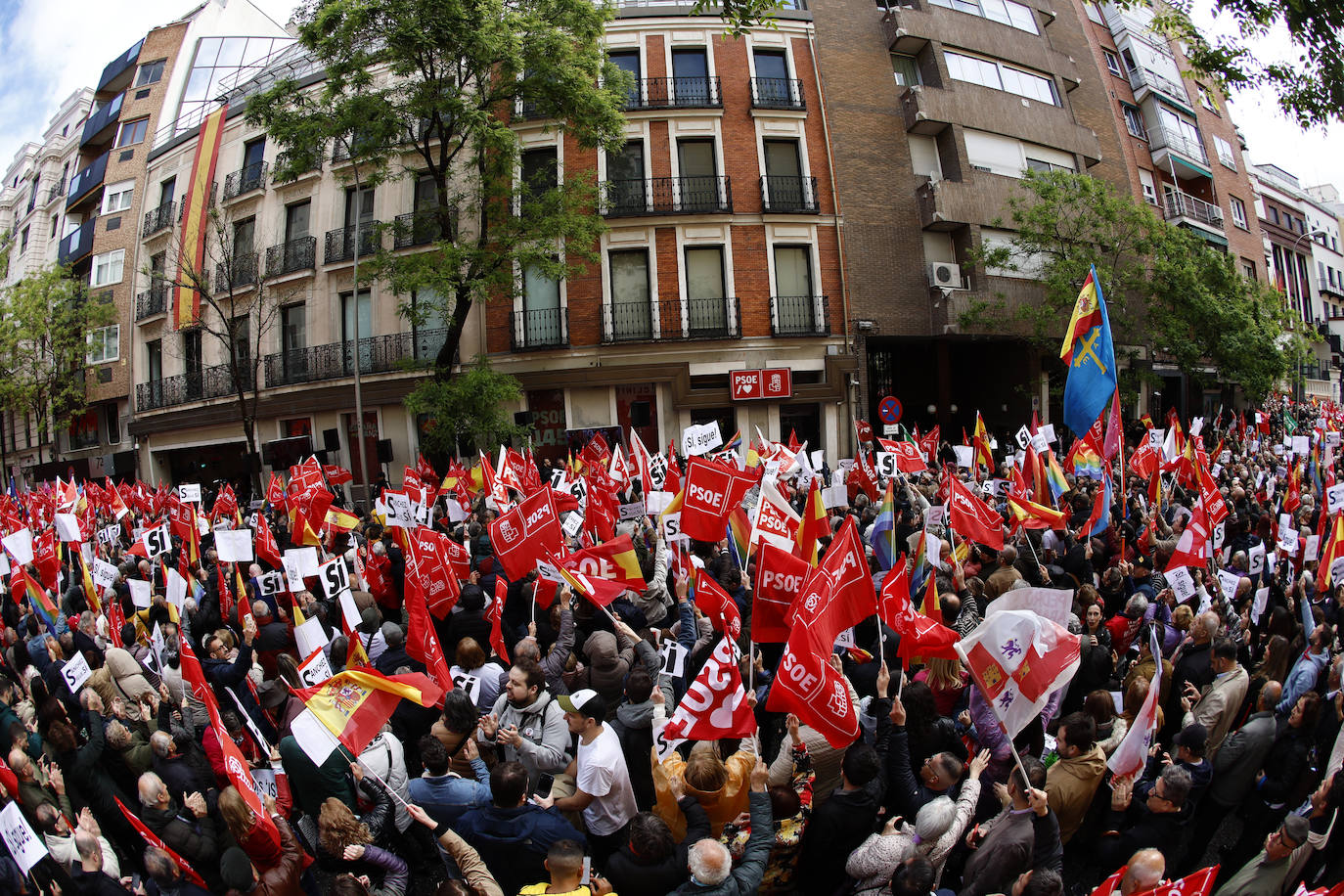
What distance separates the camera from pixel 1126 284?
908 inches

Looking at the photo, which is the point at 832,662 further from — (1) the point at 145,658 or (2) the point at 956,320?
(2) the point at 956,320

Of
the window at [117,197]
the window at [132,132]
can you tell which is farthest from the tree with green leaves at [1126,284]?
the window at [132,132]

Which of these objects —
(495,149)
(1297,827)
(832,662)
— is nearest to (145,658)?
(832,662)

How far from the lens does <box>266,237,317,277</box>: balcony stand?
26547 mm

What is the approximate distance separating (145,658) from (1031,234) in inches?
888

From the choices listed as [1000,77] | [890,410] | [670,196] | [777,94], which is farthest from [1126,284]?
[670,196]

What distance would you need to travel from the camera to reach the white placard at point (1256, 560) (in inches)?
318

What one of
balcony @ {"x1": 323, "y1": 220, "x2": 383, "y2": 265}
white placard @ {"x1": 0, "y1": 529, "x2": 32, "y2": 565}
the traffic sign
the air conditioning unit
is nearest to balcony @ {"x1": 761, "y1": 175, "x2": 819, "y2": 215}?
the air conditioning unit

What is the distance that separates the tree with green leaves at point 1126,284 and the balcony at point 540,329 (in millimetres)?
11554

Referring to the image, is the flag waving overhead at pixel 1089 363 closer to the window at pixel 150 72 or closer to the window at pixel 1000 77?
the window at pixel 1000 77

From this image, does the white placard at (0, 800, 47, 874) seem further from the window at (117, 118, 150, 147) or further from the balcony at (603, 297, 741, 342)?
the window at (117, 118, 150, 147)

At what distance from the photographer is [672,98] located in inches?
945

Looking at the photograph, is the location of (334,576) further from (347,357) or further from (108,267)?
(108,267)

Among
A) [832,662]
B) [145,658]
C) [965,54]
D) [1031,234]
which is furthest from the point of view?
[965,54]
